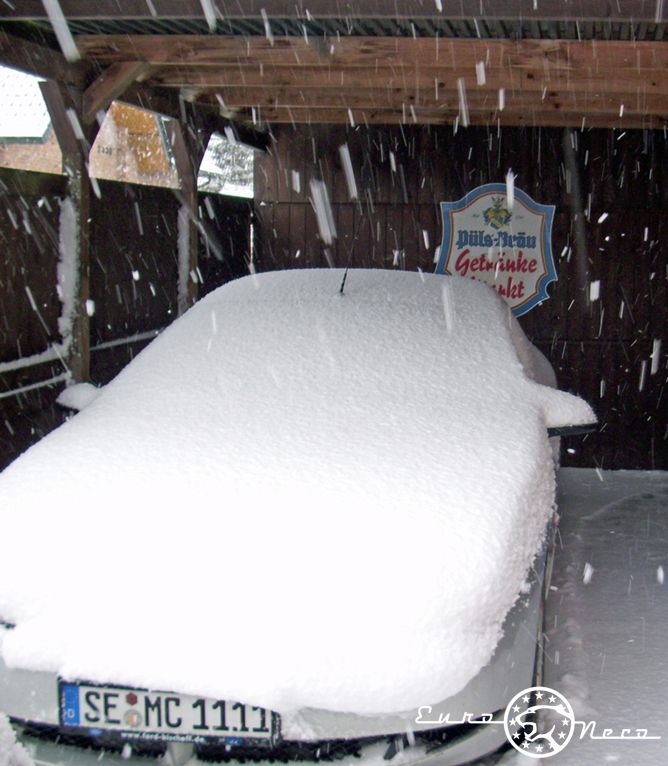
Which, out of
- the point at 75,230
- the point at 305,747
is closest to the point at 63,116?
the point at 75,230

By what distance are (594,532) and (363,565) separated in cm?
348

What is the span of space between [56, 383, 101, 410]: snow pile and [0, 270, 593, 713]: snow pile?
0.15m

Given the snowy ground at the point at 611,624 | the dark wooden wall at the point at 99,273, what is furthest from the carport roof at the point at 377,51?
the snowy ground at the point at 611,624

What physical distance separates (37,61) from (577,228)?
4659 mm

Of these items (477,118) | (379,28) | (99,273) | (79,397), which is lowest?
(79,397)

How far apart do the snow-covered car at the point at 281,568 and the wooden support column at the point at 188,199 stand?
144 inches

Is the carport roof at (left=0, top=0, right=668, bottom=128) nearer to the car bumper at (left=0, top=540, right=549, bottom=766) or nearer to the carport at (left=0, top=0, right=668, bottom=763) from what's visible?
the carport at (left=0, top=0, right=668, bottom=763)

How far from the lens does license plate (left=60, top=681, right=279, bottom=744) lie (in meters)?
2.24

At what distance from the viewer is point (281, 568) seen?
93.8 inches

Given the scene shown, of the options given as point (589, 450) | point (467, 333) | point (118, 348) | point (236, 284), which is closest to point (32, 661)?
point (467, 333)

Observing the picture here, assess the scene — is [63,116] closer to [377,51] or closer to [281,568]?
[377,51]

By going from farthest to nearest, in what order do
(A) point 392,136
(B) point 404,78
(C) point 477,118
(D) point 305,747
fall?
(A) point 392,136, (C) point 477,118, (B) point 404,78, (D) point 305,747

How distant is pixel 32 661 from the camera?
230 centimetres

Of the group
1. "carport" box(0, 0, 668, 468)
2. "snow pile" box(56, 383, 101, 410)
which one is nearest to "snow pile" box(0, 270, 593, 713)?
"snow pile" box(56, 383, 101, 410)
